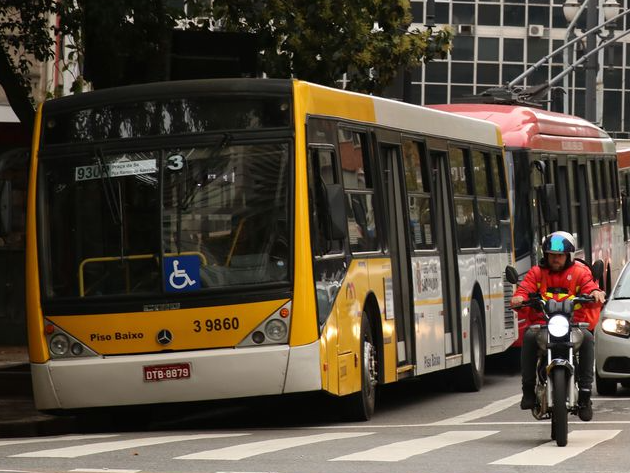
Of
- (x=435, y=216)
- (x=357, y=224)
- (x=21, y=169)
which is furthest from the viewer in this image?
(x=21, y=169)

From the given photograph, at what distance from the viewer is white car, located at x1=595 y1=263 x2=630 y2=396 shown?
18.0 metres

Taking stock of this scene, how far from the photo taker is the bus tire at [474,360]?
790 inches

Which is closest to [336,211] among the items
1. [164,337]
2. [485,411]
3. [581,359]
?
[164,337]

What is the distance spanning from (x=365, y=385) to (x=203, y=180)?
2392 millimetres

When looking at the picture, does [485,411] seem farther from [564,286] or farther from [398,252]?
[564,286]

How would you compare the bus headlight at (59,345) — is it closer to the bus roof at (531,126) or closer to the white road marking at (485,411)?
the white road marking at (485,411)

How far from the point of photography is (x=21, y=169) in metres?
23.4

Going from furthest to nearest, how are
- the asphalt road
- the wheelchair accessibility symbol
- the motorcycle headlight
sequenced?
1. the wheelchair accessibility symbol
2. the motorcycle headlight
3. the asphalt road

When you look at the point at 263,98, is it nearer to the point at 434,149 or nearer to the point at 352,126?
the point at 352,126

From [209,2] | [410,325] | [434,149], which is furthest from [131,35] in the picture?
[410,325]

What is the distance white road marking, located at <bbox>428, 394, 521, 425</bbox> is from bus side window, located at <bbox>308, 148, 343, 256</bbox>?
6.57ft

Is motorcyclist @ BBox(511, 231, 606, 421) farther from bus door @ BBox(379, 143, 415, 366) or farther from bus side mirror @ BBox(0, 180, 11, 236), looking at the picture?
bus side mirror @ BBox(0, 180, 11, 236)

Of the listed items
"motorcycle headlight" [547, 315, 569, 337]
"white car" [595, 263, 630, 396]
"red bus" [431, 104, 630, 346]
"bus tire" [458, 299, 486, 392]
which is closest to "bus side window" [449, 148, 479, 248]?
"bus tire" [458, 299, 486, 392]

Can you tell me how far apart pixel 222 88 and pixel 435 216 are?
4.43m
